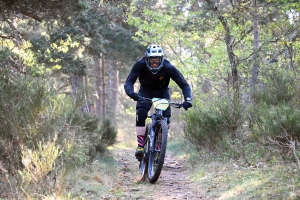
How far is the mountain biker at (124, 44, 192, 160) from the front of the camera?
553 centimetres

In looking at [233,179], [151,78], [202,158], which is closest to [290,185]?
[233,179]

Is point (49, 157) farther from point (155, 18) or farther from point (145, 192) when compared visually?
point (155, 18)

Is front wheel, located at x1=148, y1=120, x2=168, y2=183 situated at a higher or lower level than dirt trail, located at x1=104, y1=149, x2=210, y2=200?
higher

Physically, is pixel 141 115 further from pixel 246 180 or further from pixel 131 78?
pixel 246 180

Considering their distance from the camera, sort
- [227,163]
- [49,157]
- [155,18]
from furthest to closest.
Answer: [155,18] → [227,163] → [49,157]

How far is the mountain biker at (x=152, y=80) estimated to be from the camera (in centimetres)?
553

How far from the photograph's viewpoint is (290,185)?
322cm

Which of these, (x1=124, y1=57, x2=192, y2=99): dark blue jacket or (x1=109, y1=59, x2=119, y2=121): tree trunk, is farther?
(x1=109, y1=59, x2=119, y2=121): tree trunk

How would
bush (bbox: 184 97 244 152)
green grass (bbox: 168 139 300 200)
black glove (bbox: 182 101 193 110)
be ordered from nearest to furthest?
green grass (bbox: 168 139 300 200), black glove (bbox: 182 101 193 110), bush (bbox: 184 97 244 152)

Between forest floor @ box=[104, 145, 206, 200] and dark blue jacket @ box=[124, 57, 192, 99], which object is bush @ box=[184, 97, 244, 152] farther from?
dark blue jacket @ box=[124, 57, 192, 99]

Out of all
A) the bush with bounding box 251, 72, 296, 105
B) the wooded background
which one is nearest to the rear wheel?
the wooded background

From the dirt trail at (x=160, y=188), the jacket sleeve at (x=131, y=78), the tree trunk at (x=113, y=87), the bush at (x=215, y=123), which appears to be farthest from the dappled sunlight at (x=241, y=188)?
the tree trunk at (x=113, y=87)

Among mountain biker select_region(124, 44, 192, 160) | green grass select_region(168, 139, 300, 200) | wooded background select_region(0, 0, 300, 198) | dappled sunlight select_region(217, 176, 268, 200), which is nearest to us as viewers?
green grass select_region(168, 139, 300, 200)

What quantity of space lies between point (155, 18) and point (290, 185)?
10.0 m
